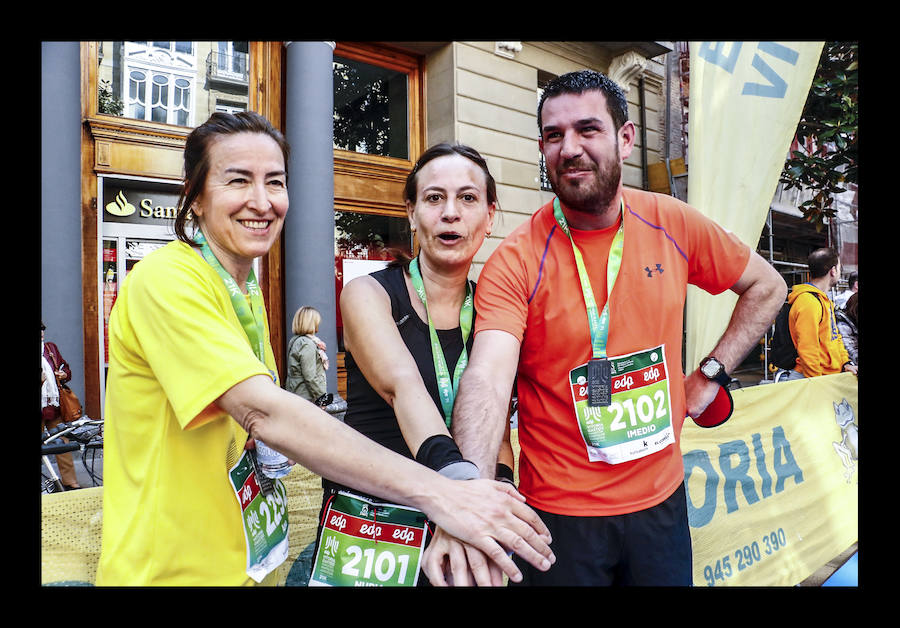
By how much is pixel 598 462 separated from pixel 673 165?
467 inches

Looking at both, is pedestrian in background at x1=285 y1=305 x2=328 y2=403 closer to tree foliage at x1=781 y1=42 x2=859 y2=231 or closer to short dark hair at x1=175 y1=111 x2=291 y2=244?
short dark hair at x1=175 y1=111 x2=291 y2=244

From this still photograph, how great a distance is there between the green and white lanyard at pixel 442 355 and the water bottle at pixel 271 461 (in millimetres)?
510

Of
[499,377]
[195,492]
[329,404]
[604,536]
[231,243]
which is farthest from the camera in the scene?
[329,404]

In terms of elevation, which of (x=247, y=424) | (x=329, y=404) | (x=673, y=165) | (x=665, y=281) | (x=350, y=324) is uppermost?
(x=673, y=165)

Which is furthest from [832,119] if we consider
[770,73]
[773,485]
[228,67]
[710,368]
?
[228,67]

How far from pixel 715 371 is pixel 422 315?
130 centimetres

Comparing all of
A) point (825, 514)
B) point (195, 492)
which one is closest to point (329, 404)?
point (825, 514)

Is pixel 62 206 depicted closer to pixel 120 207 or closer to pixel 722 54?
pixel 120 207

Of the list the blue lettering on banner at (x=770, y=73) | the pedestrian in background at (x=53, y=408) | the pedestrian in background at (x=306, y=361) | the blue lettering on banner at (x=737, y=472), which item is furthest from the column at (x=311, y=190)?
the blue lettering on banner at (x=770, y=73)

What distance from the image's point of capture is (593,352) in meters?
2.02

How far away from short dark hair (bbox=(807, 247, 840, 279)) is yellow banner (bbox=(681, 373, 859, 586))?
66.4 inches

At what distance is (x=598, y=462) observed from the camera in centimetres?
202

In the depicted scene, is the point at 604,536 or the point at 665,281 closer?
the point at 604,536

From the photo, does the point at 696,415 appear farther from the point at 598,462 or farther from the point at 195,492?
the point at 195,492
